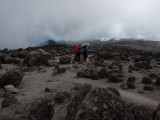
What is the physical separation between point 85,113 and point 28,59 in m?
8.45

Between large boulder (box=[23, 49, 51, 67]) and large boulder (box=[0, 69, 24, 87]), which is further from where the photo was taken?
large boulder (box=[23, 49, 51, 67])

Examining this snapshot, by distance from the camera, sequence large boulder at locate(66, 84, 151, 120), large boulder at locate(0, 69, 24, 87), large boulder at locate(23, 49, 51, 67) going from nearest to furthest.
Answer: large boulder at locate(66, 84, 151, 120) → large boulder at locate(0, 69, 24, 87) → large boulder at locate(23, 49, 51, 67)

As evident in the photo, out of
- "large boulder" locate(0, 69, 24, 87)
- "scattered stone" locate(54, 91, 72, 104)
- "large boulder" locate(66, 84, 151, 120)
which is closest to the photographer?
"large boulder" locate(66, 84, 151, 120)

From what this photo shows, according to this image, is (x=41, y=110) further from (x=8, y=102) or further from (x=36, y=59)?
(x=36, y=59)

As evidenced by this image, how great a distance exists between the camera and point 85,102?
1835 mm

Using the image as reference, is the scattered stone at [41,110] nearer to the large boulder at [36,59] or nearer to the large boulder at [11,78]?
the large boulder at [11,78]

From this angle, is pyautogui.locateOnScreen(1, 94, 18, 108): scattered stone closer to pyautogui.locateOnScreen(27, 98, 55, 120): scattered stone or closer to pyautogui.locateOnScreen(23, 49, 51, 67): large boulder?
pyautogui.locateOnScreen(27, 98, 55, 120): scattered stone

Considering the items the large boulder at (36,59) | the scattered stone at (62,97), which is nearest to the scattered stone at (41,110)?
the scattered stone at (62,97)

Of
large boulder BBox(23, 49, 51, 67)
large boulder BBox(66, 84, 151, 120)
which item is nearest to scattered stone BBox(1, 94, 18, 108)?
large boulder BBox(66, 84, 151, 120)

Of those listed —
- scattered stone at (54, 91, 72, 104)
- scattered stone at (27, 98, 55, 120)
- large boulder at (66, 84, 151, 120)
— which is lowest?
scattered stone at (54, 91, 72, 104)

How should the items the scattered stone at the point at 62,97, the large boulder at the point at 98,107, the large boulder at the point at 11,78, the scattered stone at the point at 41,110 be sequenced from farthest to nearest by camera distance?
the large boulder at the point at 11,78 < the scattered stone at the point at 62,97 < the scattered stone at the point at 41,110 < the large boulder at the point at 98,107

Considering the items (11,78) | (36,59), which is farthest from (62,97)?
(36,59)

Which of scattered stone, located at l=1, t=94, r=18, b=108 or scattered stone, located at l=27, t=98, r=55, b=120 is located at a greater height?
scattered stone, located at l=27, t=98, r=55, b=120

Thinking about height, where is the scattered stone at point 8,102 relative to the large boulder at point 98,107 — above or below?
below
